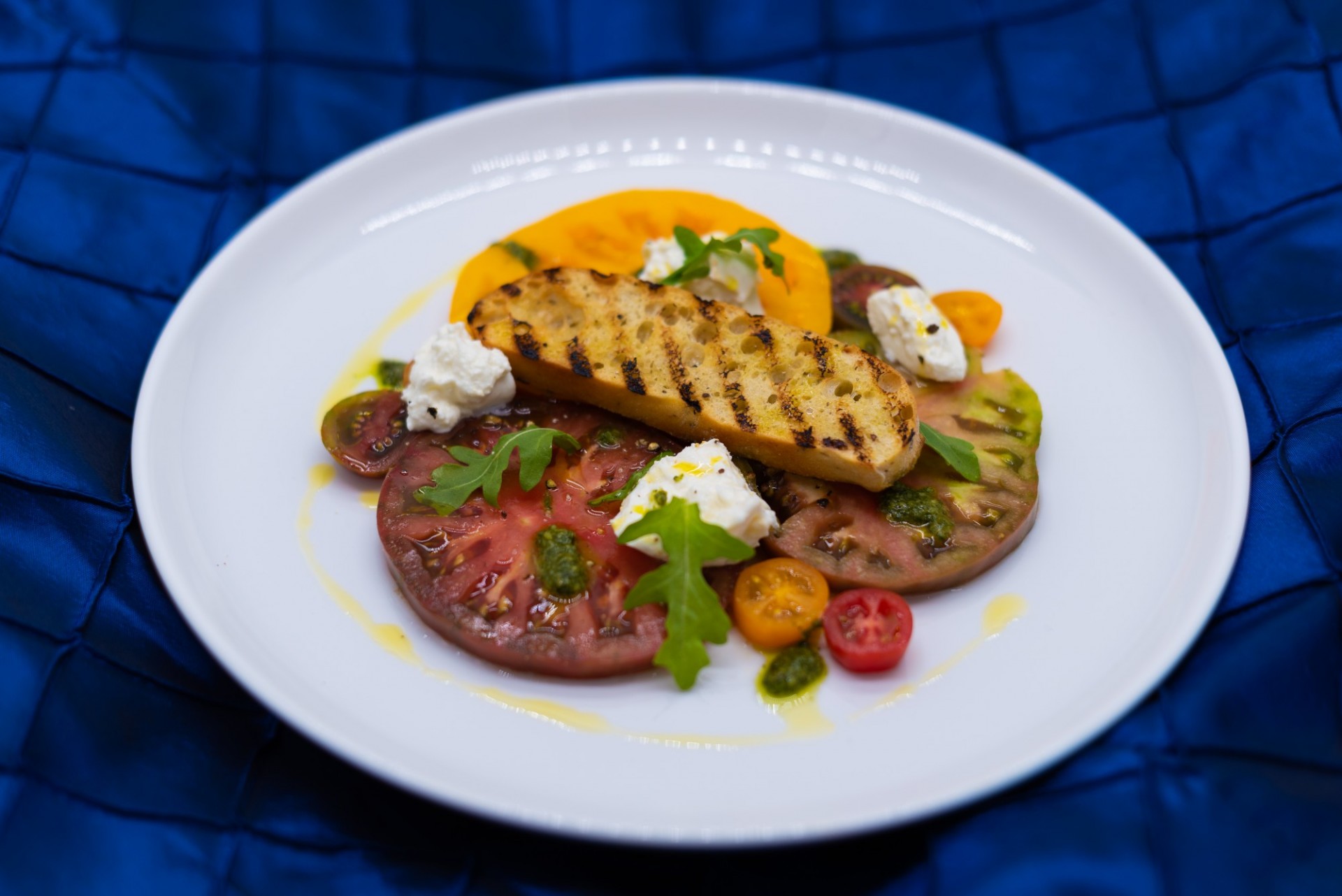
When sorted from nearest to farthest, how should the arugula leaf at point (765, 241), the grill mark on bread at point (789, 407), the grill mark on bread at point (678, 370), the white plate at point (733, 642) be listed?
the white plate at point (733, 642) → the grill mark on bread at point (789, 407) → the grill mark on bread at point (678, 370) → the arugula leaf at point (765, 241)

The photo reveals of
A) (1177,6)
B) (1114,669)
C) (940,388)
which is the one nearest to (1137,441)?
(940,388)

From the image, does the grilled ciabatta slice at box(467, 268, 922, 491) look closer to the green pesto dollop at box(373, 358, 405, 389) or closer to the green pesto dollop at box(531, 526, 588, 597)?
the green pesto dollop at box(373, 358, 405, 389)

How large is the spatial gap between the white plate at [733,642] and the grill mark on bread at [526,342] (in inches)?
25.4

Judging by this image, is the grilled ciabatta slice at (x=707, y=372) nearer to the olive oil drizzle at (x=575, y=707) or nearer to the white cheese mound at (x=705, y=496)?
the white cheese mound at (x=705, y=496)

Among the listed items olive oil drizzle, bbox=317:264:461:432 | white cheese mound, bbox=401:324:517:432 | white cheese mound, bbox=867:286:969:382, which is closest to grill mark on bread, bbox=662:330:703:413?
white cheese mound, bbox=401:324:517:432

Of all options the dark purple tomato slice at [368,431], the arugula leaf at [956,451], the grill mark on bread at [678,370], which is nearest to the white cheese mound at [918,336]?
the arugula leaf at [956,451]

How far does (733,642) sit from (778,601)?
0.18 metres

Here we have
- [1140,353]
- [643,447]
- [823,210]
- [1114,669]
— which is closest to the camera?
[1114,669]

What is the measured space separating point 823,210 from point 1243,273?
61.1 inches

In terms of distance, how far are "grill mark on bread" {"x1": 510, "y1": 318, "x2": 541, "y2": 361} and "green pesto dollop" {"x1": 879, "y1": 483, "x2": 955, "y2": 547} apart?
1.17 meters

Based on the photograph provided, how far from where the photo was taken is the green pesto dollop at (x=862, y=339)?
3711 mm

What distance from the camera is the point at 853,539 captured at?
10.2ft

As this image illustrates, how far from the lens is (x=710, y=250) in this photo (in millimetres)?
3678

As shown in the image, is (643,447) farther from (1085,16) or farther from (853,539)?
(1085,16)
